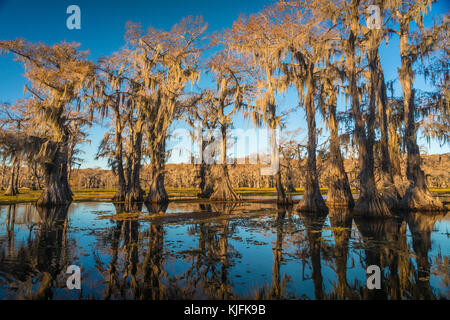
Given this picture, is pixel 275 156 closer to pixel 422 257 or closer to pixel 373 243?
pixel 373 243

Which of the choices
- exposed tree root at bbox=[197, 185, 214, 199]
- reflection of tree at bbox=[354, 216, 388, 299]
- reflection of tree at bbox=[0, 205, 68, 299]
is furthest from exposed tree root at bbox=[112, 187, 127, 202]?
reflection of tree at bbox=[354, 216, 388, 299]

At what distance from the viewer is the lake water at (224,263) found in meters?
3.59

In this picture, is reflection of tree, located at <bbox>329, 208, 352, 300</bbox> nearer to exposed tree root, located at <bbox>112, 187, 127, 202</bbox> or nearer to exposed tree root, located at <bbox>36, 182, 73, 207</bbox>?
exposed tree root, located at <bbox>36, 182, 73, 207</bbox>

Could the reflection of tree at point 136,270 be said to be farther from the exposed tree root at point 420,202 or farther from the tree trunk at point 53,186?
the exposed tree root at point 420,202

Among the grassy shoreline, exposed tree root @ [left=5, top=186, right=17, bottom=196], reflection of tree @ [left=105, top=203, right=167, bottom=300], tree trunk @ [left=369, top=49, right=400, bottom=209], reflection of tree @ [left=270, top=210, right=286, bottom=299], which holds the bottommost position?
the grassy shoreline

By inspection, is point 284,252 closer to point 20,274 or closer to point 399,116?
point 20,274

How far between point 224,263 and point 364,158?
1020cm

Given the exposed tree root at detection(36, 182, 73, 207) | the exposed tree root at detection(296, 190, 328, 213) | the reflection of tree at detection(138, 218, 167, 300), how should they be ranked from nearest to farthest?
the reflection of tree at detection(138, 218, 167, 300) < the exposed tree root at detection(296, 190, 328, 213) < the exposed tree root at detection(36, 182, 73, 207)

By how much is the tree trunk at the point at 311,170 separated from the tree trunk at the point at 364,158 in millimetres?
2368

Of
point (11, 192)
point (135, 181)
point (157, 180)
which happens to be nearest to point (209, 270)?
point (157, 180)

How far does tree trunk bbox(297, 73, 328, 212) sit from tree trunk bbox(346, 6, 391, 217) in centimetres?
237

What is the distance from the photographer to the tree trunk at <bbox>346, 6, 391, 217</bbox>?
11324 mm

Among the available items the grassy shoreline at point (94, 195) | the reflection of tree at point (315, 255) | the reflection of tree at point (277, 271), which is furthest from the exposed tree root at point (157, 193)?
the reflection of tree at point (277, 271)

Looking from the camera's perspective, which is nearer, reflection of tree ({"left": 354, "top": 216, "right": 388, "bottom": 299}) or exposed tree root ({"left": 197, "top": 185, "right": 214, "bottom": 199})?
reflection of tree ({"left": 354, "top": 216, "right": 388, "bottom": 299})
